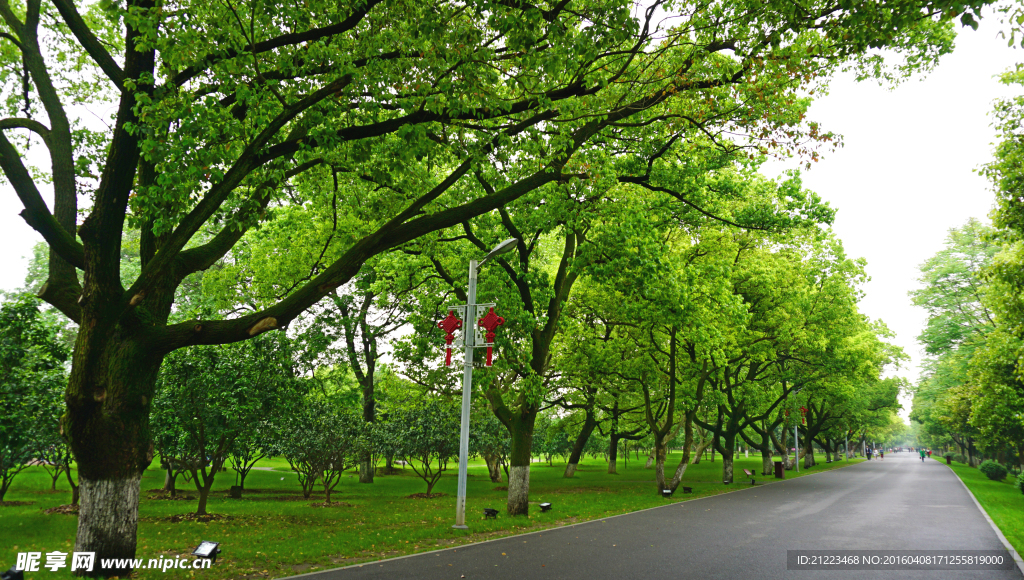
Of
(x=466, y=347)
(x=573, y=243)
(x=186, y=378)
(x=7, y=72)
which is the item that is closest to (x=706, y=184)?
(x=573, y=243)

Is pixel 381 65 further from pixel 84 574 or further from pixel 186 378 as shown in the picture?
pixel 186 378

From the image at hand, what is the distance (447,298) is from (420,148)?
356 inches

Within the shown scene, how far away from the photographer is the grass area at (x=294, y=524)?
28.9ft

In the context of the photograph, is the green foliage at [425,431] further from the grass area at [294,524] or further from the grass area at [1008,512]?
the grass area at [1008,512]

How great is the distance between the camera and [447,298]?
17.0 m

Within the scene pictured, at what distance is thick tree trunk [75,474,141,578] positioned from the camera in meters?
7.24

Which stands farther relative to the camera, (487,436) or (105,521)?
(487,436)

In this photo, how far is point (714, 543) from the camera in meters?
10.6

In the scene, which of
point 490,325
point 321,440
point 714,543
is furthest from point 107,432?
point 321,440

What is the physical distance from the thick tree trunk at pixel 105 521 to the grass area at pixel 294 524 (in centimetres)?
42

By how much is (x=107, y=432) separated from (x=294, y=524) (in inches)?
261

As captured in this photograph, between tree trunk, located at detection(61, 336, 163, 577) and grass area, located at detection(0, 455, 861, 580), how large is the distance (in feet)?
2.07

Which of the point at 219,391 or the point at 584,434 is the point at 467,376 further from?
the point at 584,434

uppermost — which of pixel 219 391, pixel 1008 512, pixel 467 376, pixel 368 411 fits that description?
pixel 467 376
